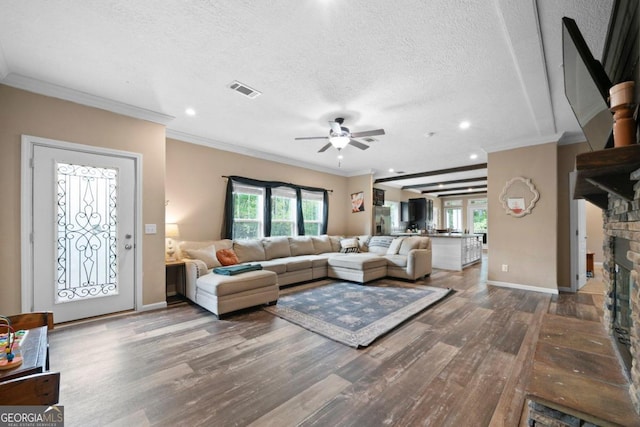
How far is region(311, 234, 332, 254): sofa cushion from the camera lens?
19.9 feet

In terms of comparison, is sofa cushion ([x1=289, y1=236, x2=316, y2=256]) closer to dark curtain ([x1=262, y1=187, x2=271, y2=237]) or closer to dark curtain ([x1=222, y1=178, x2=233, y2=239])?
dark curtain ([x1=262, y1=187, x2=271, y2=237])

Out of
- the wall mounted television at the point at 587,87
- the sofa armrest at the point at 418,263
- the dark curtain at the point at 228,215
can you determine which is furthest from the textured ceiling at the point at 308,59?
the sofa armrest at the point at 418,263

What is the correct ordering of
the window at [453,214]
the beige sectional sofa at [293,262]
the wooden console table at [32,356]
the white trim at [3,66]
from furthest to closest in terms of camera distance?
the window at [453,214], the beige sectional sofa at [293,262], the white trim at [3,66], the wooden console table at [32,356]

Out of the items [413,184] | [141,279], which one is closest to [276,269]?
[141,279]

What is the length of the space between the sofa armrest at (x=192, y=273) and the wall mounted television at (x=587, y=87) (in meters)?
4.16

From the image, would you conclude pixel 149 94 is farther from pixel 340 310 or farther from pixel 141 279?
pixel 340 310

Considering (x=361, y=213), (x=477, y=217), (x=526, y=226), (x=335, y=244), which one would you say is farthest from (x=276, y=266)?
(x=477, y=217)

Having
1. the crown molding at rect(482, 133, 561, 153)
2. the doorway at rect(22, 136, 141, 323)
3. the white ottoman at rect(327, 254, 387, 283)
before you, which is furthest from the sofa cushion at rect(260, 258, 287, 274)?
the crown molding at rect(482, 133, 561, 153)

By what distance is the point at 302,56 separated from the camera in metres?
2.34

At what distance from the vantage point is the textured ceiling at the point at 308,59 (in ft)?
A: 6.05

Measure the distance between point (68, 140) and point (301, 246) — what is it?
4038mm

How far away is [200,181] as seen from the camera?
4.67 metres

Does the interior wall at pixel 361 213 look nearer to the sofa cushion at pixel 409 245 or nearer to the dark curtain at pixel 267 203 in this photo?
the dark curtain at pixel 267 203

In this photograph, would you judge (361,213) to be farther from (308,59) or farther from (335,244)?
(308,59)
